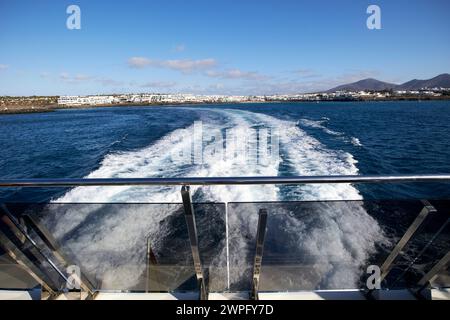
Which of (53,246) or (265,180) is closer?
(265,180)

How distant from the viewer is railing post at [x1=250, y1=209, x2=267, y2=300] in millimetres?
2111

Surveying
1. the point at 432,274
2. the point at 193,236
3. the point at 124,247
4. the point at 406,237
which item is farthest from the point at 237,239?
the point at 432,274

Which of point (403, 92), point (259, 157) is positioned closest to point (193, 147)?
point (259, 157)

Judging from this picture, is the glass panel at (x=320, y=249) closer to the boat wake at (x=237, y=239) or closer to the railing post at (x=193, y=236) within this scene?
the boat wake at (x=237, y=239)

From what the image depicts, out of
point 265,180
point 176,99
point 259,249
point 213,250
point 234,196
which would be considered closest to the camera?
point 265,180

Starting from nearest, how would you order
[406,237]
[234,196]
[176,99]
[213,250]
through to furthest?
[406,237] < [213,250] < [234,196] < [176,99]

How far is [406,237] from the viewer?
7.22ft

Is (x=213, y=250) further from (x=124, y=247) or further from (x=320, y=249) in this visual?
(x=320, y=249)

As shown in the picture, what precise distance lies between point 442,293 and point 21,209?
3633 mm

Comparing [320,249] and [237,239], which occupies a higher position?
[237,239]

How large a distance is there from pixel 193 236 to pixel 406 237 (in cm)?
169

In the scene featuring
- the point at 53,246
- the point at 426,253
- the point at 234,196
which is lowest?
the point at 234,196

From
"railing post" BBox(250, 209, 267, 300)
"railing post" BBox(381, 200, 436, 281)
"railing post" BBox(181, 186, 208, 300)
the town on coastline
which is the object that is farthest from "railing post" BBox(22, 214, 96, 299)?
the town on coastline

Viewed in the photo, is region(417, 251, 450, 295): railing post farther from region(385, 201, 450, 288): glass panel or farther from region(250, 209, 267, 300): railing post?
region(250, 209, 267, 300): railing post
